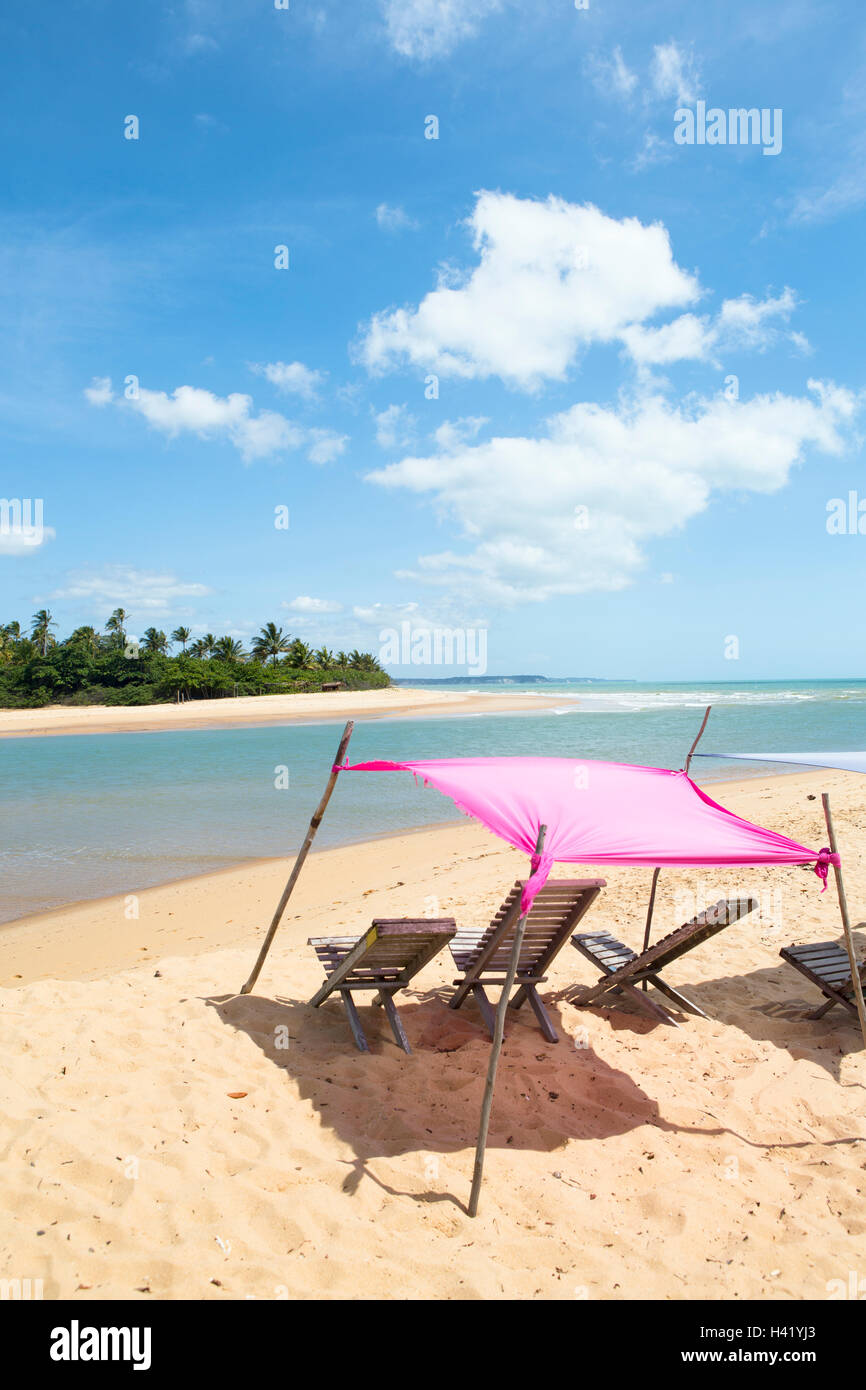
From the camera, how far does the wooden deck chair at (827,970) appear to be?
215 inches

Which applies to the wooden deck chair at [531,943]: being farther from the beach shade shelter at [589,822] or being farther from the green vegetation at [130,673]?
the green vegetation at [130,673]

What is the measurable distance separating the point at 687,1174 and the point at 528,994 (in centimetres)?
175

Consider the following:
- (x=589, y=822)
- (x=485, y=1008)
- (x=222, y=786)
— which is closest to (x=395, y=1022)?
(x=485, y=1008)

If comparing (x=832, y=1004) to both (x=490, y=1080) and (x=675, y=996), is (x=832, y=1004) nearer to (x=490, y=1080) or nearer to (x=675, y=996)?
(x=675, y=996)

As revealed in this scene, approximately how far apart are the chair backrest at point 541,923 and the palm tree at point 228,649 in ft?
222

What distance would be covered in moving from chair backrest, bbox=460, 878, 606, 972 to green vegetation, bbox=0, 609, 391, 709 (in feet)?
171

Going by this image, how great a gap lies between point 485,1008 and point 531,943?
0.58 meters

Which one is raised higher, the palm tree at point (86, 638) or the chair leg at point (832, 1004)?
the palm tree at point (86, 638)

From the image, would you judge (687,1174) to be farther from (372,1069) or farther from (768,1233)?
(372,1069)

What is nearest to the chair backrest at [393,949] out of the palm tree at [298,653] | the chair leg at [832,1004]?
the chair leg at [832,1004]

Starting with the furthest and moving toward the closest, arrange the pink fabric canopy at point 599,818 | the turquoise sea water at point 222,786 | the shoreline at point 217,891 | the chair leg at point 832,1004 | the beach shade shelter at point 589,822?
the turquoise sea water at point 222,786, the shoreline at point 217,891, the chair leg at point 832,1004, the pink fabric canopy at point 599,818, the beach shade shelter at point 589,822

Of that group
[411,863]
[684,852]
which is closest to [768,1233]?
[684,852]

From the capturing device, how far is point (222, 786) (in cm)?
2009

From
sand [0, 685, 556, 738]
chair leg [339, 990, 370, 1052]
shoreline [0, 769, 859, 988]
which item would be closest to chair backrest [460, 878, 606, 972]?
chair leg [339, 990, 370, 1052]
